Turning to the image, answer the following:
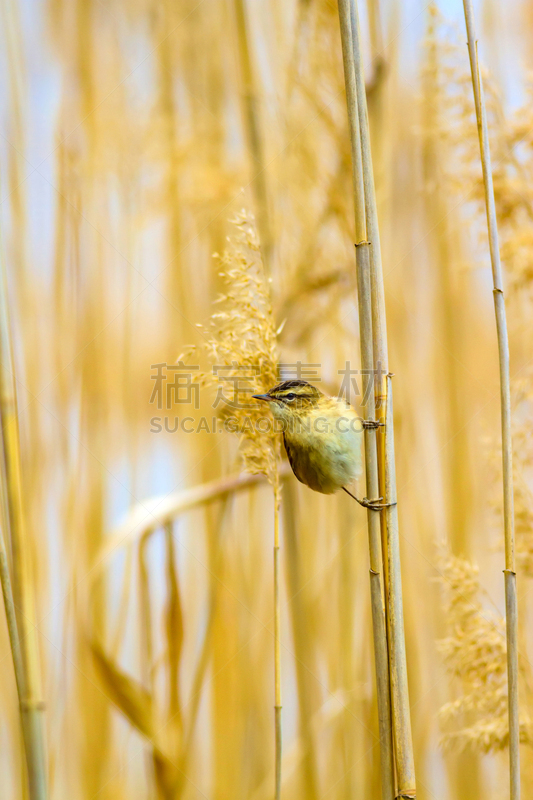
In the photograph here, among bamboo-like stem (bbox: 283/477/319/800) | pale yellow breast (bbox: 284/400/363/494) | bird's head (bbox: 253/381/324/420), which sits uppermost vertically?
bird's head (bbox: 253/381/324/420)

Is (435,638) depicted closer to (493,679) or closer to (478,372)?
(493,679)

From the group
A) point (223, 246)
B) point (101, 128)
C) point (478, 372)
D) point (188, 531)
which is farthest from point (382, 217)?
point (188, 531)

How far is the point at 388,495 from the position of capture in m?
1.09

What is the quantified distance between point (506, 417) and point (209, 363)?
87cm

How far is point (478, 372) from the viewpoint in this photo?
2.09 metres

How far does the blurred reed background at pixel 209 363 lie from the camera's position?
170 centimetres

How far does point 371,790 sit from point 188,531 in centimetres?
97

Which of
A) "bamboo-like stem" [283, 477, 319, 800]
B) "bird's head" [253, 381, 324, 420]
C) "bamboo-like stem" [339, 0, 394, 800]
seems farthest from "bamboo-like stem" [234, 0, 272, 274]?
"bamboo-like stem" [283, 477, 319, 800]

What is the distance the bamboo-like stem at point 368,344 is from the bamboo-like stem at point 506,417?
0.26m

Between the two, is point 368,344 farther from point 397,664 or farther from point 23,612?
point 23,612

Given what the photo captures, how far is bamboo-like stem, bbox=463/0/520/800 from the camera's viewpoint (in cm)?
111

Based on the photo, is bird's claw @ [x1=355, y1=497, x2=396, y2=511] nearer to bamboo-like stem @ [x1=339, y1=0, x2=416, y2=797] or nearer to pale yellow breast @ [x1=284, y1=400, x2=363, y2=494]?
bamboo-like stem @ [x1=339, y1=0, x2=416, y2=797]

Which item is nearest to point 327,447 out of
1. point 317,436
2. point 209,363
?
point 317,436

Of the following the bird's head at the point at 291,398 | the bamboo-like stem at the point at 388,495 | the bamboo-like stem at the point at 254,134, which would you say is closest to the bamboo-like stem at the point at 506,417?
the bamboo-like stem at the point at 388,495
